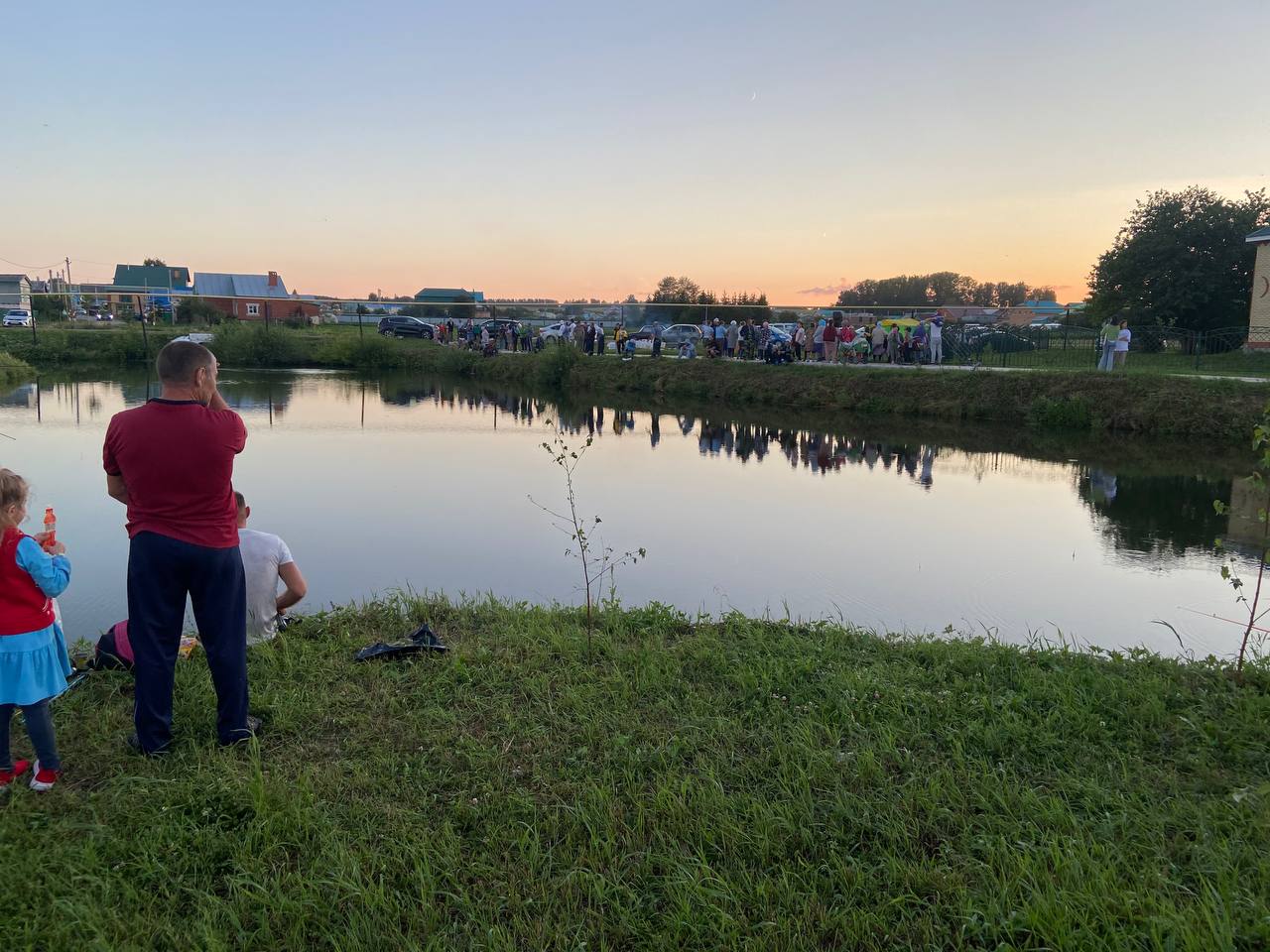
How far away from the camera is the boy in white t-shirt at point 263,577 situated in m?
4.50

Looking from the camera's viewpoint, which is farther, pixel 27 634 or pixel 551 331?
pixel 551 331

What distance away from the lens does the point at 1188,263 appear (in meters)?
26.8

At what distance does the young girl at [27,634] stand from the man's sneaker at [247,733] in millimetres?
576

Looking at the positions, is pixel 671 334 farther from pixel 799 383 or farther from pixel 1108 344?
pixel 1108 344

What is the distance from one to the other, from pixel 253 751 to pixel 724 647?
2.36 meters

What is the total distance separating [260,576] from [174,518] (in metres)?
1.52

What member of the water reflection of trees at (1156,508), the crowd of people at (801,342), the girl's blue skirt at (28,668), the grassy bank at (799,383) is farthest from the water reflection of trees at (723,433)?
the girl's blue skirt at (28,668)

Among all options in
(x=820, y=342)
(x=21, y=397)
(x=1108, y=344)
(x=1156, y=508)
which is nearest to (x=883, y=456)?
(x=1156, y=508)

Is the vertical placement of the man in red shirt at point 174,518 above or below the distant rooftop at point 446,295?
below

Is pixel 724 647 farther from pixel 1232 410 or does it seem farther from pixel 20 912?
pixel 1232 410

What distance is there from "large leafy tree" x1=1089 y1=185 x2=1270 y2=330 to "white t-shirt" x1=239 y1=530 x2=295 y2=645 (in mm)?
29197

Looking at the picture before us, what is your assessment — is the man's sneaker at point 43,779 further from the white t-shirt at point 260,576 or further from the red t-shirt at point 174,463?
the white t-shirt at point 260,576

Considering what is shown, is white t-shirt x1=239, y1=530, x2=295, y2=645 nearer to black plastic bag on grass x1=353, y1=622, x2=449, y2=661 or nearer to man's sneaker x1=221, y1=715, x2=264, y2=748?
black plastic bag on grass x1=353, y1=622, x2=449, y2=661

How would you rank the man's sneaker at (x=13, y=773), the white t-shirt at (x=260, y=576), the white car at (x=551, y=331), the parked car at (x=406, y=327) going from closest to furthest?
the man's sneaker at (x=13, y=773)
the white t-shirt at (x=260, y=576)
the white car at (x=551, y=331)
the parked car at (x=406, y=327)
